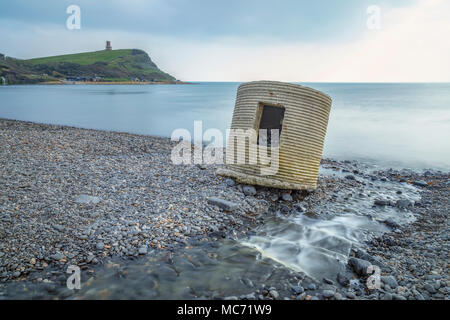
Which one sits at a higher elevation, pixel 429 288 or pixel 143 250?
pixel 143 250

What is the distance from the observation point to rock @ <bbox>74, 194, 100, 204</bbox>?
6.40 metres

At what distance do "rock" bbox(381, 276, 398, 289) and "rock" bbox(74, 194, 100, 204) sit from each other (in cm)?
603

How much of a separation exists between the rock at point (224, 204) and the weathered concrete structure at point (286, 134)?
43.8 inches

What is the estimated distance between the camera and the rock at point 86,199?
6.40 m

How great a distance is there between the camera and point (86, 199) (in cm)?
651

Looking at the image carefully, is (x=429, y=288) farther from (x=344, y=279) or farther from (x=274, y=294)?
(x=274, y=294)

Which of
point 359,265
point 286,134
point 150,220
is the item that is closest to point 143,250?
point 150,220

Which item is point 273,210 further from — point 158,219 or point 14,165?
point 14,165

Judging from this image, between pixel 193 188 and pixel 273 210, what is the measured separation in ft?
7.64

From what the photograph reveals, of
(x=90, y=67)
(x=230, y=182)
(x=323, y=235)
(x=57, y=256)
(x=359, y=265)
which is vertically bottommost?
(x=323, y=235)

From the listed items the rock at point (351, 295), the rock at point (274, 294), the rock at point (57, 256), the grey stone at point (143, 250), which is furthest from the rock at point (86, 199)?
the rock at point (351, 295)

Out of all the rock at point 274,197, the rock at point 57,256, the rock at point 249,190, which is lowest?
the rock at point 57,256

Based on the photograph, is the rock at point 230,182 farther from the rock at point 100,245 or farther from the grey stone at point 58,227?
the grey stone at point 58,227

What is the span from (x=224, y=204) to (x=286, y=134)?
100 inches
